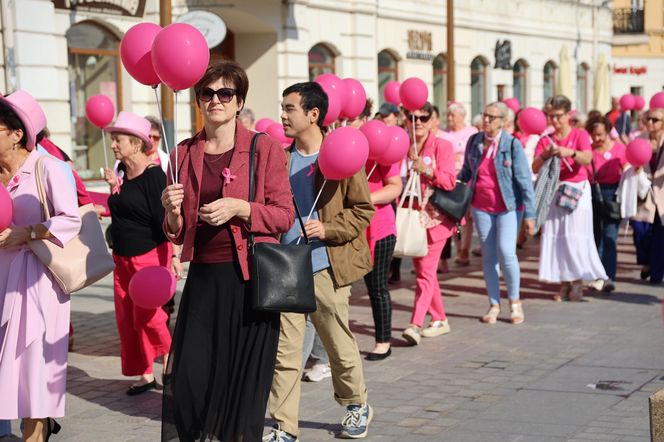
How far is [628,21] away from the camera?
Result: 5038 cm

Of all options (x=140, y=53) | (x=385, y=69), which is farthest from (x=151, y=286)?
(x=385, y=69)

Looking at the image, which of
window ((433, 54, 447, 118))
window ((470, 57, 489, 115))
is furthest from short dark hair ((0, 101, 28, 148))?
window ((470, 57, 489, 115))

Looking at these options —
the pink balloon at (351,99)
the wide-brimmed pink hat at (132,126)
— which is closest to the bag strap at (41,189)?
the wide-brimmed pink hat at (132,126)

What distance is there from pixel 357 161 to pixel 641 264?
8495mm

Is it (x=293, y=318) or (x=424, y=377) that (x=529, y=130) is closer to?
(x=424, y=377)

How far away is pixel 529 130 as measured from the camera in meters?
11.7

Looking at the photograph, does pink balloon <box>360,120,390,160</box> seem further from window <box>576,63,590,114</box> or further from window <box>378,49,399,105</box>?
window <box>576,63,590,114</box>

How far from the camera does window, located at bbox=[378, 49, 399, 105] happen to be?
92.5 ft

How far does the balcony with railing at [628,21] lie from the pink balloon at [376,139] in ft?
143

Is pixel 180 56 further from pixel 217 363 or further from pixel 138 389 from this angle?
pixel 138 389

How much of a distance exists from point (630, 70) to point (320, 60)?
1023 inches

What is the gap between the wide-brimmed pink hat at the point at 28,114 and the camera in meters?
6.01

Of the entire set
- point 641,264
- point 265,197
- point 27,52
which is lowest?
point 641,264

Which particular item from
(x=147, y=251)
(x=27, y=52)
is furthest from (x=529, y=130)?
(x=27, y=52)
